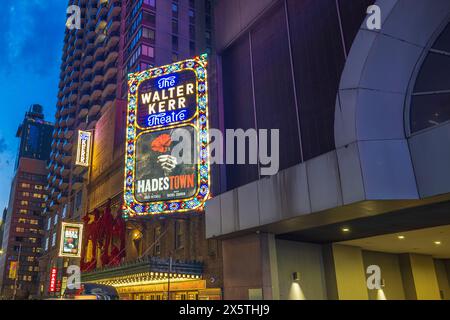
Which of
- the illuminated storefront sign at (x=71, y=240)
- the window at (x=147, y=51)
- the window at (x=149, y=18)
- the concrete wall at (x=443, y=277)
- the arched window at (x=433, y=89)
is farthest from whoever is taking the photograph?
the window at (x=149, y=18)

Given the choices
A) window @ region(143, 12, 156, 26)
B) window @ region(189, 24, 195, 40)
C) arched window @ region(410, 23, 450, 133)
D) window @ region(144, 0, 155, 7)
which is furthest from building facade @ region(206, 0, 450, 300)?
window @ region(144, 0, 155, 7)

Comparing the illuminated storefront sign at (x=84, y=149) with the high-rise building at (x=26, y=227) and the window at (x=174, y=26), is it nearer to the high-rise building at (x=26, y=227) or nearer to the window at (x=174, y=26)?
the window at (x=174, y=26)

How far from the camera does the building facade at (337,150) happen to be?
13.8 meters

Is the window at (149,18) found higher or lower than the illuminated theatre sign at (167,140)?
higher

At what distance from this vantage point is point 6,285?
146750 millimetres

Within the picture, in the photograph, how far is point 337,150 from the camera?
1457cm

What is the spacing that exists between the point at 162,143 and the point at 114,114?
1687 centimetres

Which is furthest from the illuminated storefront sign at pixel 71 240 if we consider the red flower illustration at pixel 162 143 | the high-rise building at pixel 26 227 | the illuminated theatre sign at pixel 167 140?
the high-rise building at pixel 26 227

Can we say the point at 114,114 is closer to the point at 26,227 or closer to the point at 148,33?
the point at 148,33

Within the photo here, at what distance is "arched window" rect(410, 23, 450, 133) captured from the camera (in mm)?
13966

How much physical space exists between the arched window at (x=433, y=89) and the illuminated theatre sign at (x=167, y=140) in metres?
15.0
